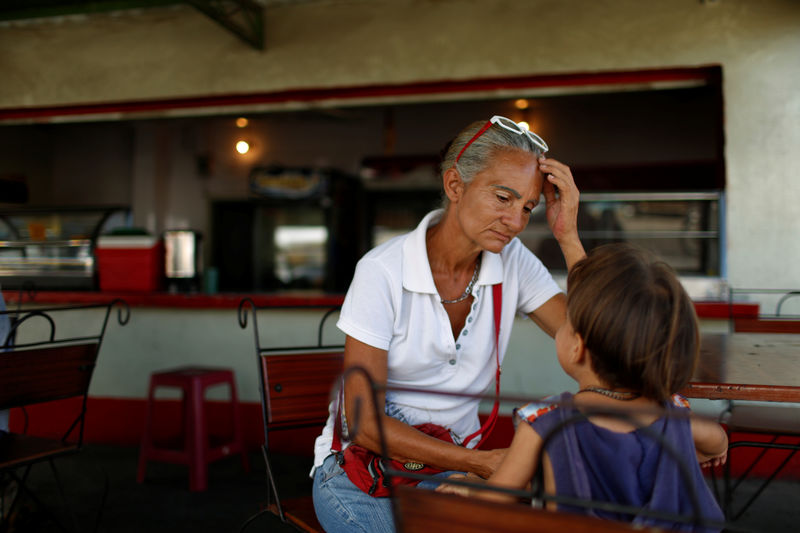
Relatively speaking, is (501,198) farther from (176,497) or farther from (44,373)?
(176,497)

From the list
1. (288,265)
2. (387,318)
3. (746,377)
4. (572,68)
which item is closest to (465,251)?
(387,318)

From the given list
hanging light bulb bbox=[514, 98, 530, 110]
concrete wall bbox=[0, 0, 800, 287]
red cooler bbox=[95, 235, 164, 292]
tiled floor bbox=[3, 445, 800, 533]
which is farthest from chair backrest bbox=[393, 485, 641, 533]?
hanging light bulb bbox=[514, 98, 530, 110]

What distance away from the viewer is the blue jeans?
1298 mm

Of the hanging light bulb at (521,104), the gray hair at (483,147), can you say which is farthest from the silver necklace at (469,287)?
the hanging light bulb at (521,104)

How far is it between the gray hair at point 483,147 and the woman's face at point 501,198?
13 mm

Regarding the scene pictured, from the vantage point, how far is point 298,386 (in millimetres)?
1775

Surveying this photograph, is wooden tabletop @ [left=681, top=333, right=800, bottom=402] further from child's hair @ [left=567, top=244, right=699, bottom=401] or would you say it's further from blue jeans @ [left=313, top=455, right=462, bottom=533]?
blue jeans @ [left=313, top=455, right=462, bottom=533]

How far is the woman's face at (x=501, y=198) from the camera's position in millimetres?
1456

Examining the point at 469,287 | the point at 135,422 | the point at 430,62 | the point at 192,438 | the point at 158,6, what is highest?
the point at 158,6

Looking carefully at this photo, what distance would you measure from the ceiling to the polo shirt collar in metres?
2.93

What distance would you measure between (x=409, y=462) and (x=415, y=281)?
419mm

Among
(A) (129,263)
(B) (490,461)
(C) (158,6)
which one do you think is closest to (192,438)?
(A) (129,263)

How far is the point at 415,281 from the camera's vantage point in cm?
148

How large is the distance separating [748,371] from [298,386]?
118cm
